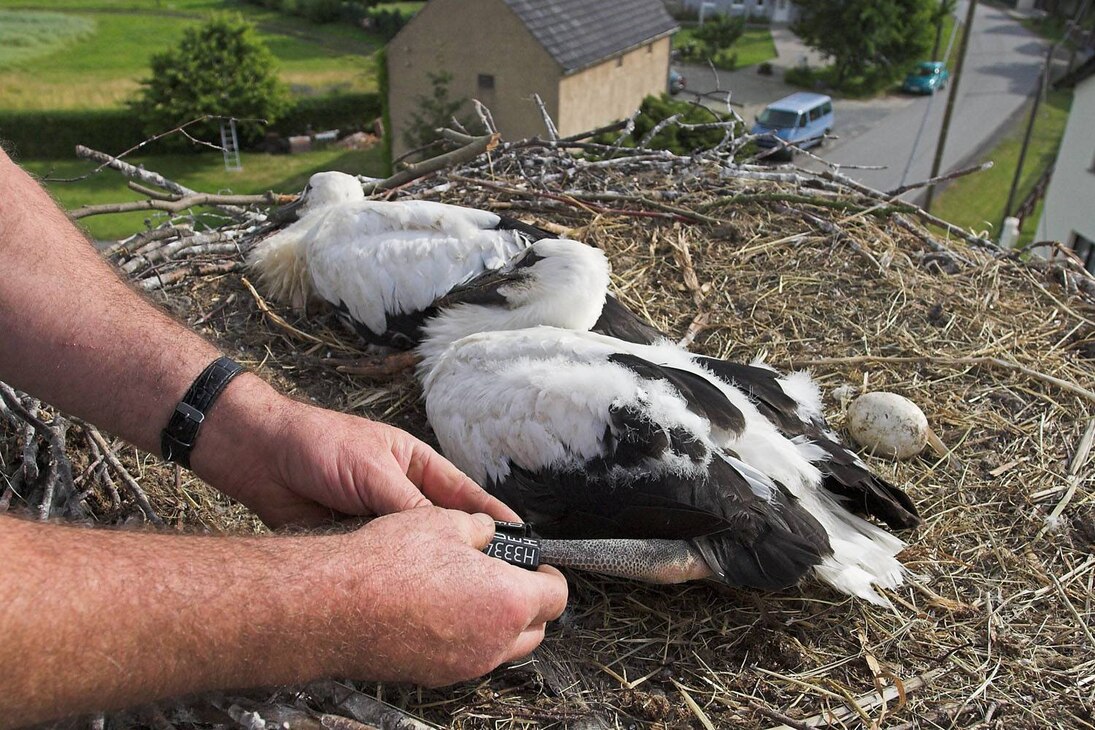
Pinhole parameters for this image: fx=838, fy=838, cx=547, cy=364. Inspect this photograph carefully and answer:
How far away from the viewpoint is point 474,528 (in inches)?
70.7

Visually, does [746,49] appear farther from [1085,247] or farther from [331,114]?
[1085,247]

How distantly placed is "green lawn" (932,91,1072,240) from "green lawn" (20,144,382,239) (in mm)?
12068

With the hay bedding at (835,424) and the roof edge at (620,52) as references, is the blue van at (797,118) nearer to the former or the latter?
the roof edge at (620,52)

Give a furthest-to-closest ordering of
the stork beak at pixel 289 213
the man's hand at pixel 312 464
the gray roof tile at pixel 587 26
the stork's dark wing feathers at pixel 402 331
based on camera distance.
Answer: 1. the gray roof tile at pixel 587 26
2. the stork beak at pixel 289 213
3. the stork's dark wing feathers at pixel 402 331
4. the man's hand at pixel 312 464

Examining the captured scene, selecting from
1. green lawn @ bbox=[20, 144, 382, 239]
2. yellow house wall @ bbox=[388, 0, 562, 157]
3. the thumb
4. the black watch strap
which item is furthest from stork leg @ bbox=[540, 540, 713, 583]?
green lawn @ bbox=[20, 144, 382, 239]

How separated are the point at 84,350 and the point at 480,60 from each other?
13513mm

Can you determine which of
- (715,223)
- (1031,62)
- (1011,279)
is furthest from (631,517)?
(1031,62)

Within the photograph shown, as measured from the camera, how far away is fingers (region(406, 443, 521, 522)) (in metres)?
2.01

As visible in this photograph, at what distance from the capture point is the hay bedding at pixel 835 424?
2.11 m

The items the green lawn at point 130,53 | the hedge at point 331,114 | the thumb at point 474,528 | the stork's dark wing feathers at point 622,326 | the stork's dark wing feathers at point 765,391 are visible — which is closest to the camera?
the thumb at point 474,528

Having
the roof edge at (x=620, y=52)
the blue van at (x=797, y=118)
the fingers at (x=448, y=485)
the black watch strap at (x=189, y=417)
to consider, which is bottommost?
the blue van at (x=797, y=118)

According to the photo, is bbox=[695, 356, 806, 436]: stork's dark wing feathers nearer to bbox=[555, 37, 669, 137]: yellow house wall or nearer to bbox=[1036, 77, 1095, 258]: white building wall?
bbox=[555, 37, 669, 137]: yellow house wall

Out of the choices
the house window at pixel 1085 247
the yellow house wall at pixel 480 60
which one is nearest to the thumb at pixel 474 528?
the yellow house wall at pixel 480 60

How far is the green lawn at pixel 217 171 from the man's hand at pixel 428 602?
15535mm
